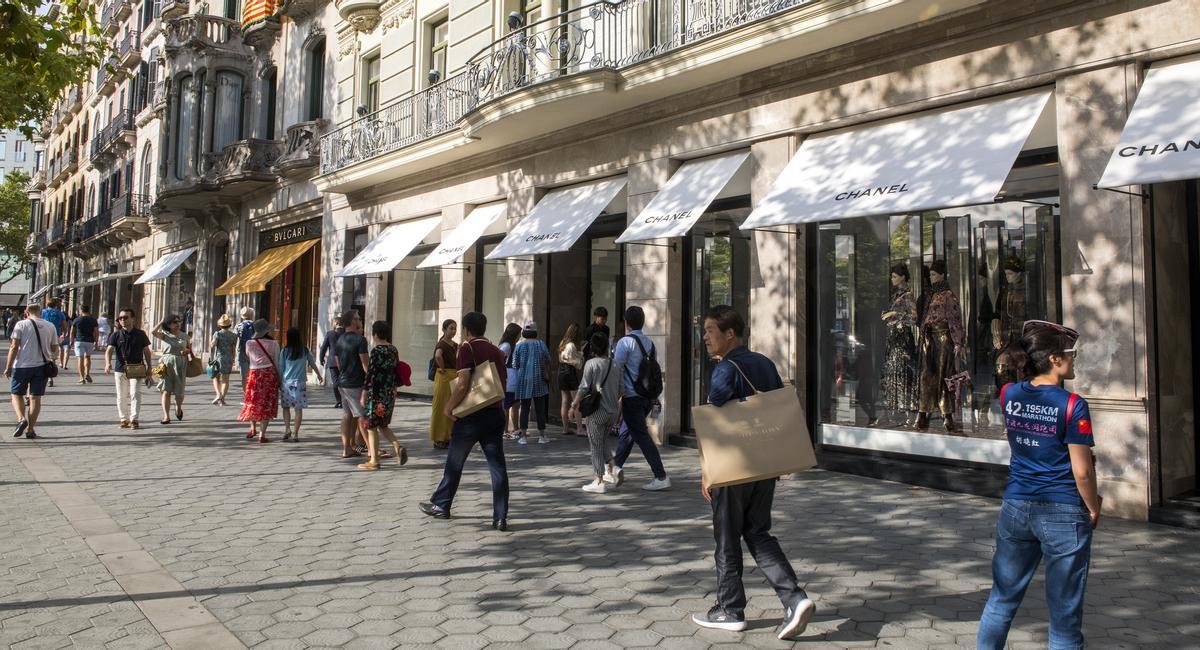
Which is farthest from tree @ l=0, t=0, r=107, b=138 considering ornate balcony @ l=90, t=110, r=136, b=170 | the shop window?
ornate balcony @ l=90, t=110, r=136, b=170

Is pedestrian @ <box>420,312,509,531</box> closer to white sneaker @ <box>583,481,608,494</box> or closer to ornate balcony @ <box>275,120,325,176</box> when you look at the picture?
white sneaker @ <box>583,481,608,494</box>

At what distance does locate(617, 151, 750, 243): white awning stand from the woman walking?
325 cm

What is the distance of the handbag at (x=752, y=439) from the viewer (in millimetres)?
3836

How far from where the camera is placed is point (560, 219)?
1223cm

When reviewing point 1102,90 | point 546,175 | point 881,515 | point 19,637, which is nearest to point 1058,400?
point 881,515

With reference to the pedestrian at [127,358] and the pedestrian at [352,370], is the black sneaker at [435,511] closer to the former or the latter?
the pedestrian at [352,370]

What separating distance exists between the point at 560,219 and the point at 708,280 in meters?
2.63

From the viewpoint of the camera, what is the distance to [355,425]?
32.1 ft

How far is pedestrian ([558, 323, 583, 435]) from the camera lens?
1109cm

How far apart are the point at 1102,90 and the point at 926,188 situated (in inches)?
62.4

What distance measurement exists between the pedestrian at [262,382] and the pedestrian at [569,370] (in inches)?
147

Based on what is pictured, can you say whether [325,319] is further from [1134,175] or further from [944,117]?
[1134,175]

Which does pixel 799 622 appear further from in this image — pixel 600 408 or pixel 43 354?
pixel 43 354

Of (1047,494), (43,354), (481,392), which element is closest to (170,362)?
(43,354)
